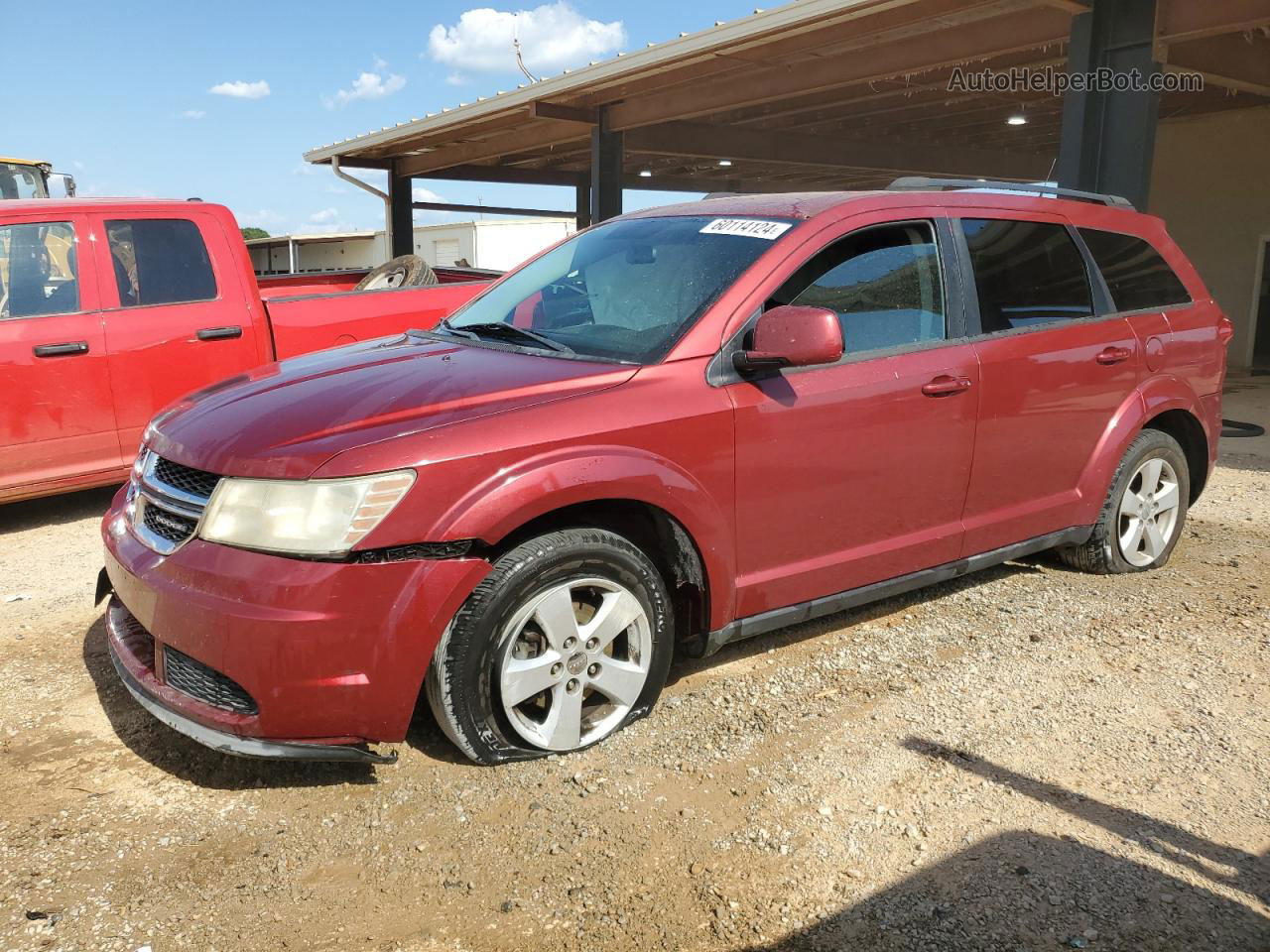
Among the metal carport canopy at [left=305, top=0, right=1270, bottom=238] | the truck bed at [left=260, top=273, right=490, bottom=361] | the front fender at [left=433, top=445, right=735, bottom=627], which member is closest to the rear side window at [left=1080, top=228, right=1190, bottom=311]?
the front fender at [left=433, top=445, right=735, bottom=627]

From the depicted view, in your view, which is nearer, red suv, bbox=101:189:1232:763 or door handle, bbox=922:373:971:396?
red suv, bbox=101:189:1232:763

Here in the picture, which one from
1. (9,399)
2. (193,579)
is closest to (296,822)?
(193,579)

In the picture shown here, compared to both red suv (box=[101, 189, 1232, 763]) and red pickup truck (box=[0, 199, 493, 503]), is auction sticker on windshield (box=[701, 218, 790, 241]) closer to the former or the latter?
red suv (box=[101, 189, 1232, 763])

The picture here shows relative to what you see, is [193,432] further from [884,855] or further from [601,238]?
[884,855]

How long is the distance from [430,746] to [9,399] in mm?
3719

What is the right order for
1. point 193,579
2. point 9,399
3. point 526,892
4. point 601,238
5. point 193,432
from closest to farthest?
point 526,892
point 193,579
point 193,432
point 601,238
point 9,399

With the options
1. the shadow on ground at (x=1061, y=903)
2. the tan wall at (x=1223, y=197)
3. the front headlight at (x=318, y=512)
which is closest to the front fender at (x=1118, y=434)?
the shadow on ground at (x=1061, y=903)

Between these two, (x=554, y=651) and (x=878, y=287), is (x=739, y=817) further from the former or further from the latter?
(x=878, y=287)

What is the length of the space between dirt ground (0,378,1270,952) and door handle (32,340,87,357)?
209cm

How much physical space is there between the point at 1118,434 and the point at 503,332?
280cm

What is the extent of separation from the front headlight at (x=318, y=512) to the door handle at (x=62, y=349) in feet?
11.9

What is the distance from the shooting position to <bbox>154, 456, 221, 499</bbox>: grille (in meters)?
2.94

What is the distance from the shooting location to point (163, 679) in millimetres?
2939

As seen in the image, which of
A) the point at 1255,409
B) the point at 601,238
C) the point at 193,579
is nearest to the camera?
the point at 193,579
